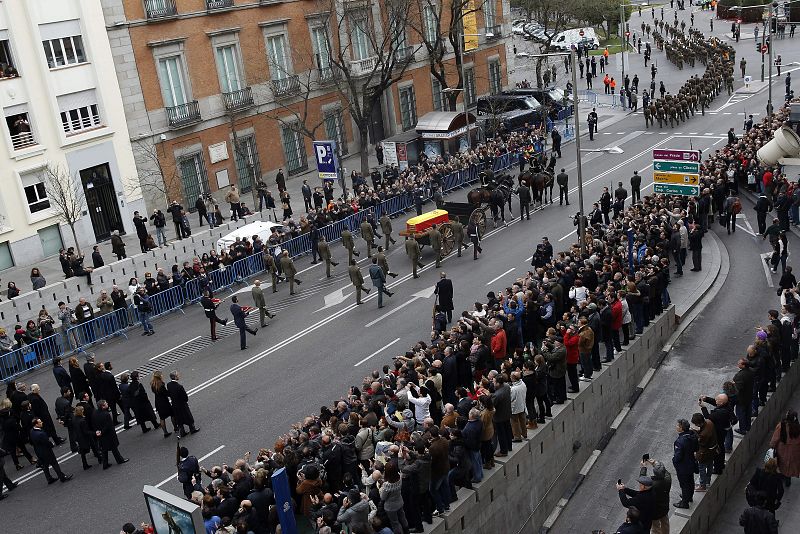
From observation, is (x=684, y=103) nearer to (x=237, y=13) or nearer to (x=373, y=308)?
(x=237, y=13)

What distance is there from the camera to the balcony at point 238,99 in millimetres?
41250

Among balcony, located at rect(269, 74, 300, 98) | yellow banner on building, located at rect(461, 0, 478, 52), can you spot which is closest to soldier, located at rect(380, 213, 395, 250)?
balcony, located at rect(269, 74, 300, 98)

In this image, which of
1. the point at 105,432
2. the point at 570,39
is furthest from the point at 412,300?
the point at 570,39

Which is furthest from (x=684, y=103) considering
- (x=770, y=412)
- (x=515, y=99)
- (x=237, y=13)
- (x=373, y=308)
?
(x=770, y=412)

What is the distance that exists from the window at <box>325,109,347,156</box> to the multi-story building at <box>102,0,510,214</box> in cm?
6

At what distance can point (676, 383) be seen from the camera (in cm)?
2105

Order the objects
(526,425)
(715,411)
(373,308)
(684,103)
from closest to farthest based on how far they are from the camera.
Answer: (715,411) < (526,425) < (373,308) < (684,103)

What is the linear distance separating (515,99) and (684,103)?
9022mm

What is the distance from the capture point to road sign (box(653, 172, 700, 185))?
2616 centimetres

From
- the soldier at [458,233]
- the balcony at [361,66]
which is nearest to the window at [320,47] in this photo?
the balcony at [361,66]

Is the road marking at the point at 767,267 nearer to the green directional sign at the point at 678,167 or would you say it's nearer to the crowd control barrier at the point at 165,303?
the green directional sign at the point at 678,167

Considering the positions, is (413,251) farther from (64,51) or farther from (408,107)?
(408,107)

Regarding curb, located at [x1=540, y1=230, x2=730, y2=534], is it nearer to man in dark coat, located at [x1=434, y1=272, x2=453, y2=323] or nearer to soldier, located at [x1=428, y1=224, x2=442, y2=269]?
man in dark coat, located at [x1=434, y1=272, x2=453, y2=323]

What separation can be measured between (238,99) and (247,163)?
9.79ft
